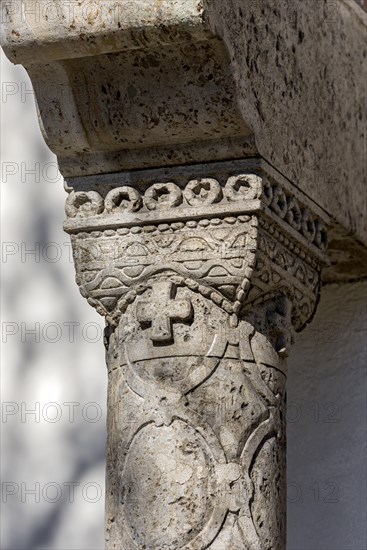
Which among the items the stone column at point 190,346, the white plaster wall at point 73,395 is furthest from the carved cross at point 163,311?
the white plaster wall at point 73,395

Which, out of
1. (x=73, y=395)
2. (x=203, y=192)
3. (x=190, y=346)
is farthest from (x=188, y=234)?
(x=73, y=395)

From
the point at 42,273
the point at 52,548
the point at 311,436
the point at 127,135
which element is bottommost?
the point at 52,548

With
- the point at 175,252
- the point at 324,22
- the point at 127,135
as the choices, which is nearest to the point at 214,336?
the point at 175,252

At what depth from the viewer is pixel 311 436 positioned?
368cm

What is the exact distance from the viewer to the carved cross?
2732 millimetres

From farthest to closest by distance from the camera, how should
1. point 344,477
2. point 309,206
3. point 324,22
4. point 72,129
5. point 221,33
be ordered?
point 344,477 → point 324,22 → point 309,206 → point 72,129 → point 221,33

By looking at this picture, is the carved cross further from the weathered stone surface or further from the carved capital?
the weathered stone surface

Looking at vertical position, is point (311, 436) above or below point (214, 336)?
below

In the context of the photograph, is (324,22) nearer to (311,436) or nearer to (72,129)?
(72,129)

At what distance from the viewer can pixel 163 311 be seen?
2744 mm

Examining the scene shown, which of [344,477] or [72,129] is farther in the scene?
[344,477]

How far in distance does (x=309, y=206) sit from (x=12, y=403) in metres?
1.06

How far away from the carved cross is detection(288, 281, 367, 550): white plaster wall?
968mm

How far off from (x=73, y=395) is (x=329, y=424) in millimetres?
592
